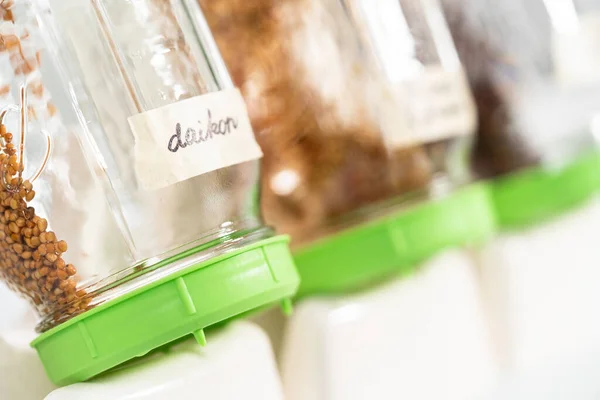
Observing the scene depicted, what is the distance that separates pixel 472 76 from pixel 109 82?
1.37 feet

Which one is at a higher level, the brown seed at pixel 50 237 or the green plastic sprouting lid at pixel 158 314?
the brown seed at pixel 50 237

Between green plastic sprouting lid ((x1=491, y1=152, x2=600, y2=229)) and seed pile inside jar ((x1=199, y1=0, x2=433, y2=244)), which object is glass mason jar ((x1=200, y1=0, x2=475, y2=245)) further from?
green plastic sprouting lid ((x1=491, y1=152, x2=600, y2=229))

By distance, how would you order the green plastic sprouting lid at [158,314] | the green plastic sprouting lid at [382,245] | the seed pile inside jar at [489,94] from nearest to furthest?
the green plastic sprouting lid at [158,314]
the green plastic sprouting lid at [382,245]
the seed pile inside jar at [489,94]

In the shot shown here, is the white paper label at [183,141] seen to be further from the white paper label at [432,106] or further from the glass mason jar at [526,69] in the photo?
the glass mason jar at [526,69]

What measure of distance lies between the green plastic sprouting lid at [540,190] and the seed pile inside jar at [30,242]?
52cm

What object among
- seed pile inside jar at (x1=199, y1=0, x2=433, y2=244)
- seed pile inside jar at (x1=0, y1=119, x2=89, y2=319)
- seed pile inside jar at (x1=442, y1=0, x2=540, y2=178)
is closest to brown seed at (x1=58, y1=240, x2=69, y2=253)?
seed pile inside jar at (x1=0, y1=119, x2=89, y2=319)

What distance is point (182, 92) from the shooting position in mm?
580

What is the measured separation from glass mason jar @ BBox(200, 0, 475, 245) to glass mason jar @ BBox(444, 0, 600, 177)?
7 cm

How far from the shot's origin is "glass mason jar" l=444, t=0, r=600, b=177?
84cm

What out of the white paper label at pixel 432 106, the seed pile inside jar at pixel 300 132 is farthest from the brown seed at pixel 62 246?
the white paper label at pixel 432 106

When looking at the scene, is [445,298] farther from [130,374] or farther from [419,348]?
[130,374]

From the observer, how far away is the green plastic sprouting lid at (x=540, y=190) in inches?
34.5

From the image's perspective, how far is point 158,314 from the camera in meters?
0.53

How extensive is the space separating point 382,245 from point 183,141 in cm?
25
